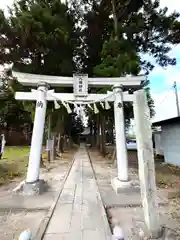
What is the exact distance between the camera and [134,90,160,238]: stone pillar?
267 cm

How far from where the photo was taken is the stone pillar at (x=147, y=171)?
2.67 meters

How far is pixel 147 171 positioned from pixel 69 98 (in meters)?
3.24

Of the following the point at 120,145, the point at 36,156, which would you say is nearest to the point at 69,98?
the point at 36,156

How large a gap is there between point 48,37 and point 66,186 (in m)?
5.57

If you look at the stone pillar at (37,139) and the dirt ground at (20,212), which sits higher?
the stone pillar at (37,139)

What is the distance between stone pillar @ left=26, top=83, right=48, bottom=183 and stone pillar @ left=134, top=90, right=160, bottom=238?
3.05 metres

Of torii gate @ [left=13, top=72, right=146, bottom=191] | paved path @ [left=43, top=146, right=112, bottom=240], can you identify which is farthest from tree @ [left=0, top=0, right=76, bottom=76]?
paved path @ [left=43, top=146, right=112, bottom=240]

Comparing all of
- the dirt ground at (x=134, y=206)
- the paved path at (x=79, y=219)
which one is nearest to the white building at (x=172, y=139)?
the dirt ground at (x=134, y=206)

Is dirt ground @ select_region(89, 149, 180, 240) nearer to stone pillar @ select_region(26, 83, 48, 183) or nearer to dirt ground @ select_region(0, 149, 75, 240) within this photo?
dirt ground @ select_region(0, 149, 75, 240)

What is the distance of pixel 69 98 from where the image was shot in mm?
5312

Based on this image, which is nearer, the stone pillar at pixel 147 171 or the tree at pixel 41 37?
the stone pillar at pixel 147 171

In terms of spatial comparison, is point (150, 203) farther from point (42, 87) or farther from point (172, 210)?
point (42, 87)

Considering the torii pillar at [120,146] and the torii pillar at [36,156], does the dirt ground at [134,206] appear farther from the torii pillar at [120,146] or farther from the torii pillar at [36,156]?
the torii pillar at [36,156]

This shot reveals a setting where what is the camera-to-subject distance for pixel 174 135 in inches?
376
